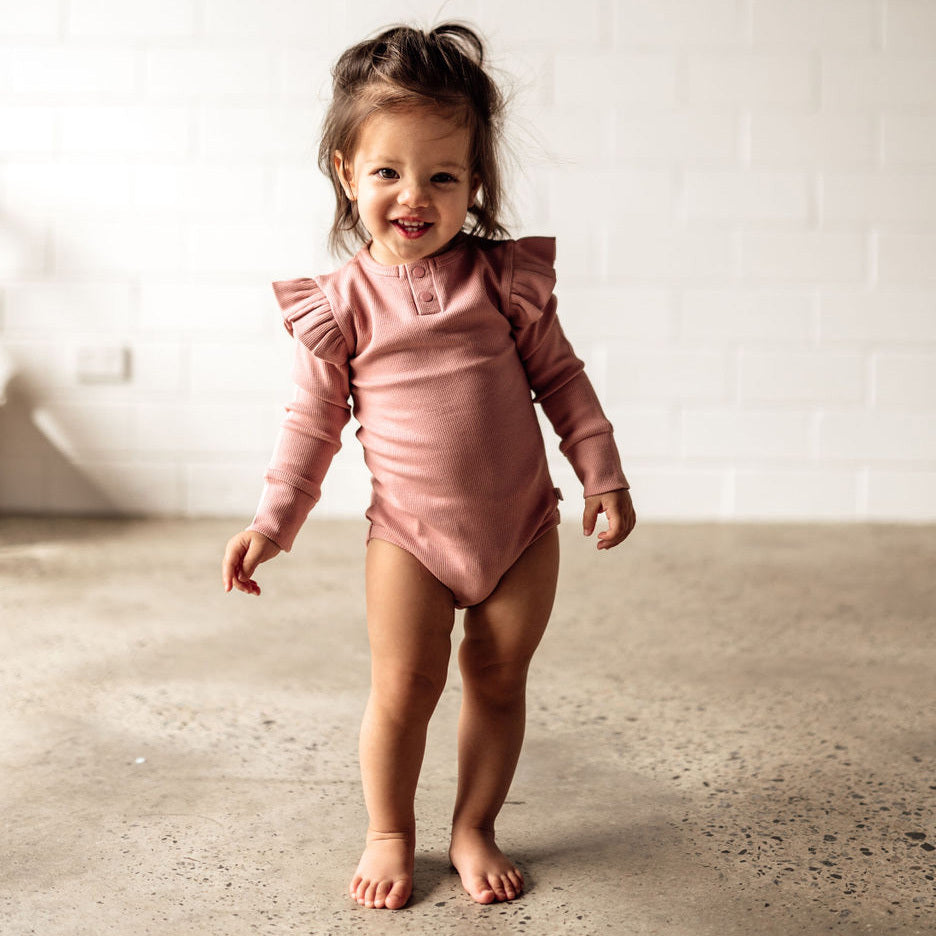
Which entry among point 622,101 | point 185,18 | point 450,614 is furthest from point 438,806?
point 185,18

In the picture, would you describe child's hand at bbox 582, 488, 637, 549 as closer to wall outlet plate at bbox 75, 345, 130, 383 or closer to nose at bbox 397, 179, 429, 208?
nose at bbox 397, 179, 429, 208

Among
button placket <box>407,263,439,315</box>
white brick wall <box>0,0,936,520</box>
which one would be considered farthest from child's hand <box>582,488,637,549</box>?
white brick wall <box>0,0,936,520</box>

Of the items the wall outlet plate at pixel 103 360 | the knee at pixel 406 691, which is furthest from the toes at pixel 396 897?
the wall outlet plate at pixel 103 360

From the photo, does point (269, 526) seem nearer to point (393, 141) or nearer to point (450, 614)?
point (450, 614)

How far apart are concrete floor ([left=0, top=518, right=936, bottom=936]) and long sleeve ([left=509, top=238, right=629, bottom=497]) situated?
0.47 meters

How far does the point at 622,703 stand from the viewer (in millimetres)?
1922

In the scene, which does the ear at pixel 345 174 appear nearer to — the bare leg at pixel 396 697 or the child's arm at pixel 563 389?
the child's arm at pixel 563 389

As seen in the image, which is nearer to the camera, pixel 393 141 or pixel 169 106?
pixel 393 141

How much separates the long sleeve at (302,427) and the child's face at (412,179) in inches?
4.5

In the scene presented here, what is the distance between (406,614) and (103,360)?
7.87 ft

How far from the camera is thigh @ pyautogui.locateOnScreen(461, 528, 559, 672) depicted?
51.4 inches

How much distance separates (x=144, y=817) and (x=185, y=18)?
252 centimetres

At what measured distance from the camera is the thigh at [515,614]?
131 cm

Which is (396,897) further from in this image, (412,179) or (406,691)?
(412,179)
